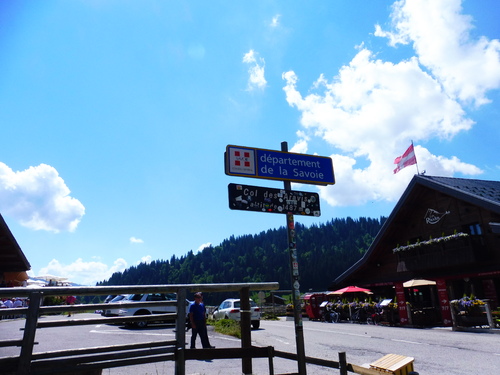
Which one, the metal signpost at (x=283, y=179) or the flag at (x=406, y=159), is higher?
the flag at (x=406, y=159)

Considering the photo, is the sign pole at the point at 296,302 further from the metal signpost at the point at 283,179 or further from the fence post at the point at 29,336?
the fence post at the point at 29,336

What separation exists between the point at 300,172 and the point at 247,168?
910 mm

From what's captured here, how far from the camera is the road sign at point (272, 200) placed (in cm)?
520

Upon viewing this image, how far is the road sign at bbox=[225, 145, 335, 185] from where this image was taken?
5543 millimetres

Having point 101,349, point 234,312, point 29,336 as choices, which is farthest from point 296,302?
point 234,312

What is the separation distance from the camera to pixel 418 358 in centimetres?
919

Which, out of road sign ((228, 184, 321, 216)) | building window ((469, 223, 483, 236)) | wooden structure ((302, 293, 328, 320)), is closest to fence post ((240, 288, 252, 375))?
road sign ((228, 184, 321, 216))

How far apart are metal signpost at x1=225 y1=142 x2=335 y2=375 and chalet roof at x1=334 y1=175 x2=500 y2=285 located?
16.2 meters

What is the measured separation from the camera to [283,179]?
5.76m

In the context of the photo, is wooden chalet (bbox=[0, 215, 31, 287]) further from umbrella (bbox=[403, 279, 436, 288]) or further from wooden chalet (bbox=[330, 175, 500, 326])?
umbrella (bbox=[403, 279, 436, 288])

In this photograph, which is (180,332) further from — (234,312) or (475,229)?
(475,229)

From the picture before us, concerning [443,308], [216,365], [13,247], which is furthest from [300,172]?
[443,308]

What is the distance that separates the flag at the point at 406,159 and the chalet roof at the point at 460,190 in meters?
1.30

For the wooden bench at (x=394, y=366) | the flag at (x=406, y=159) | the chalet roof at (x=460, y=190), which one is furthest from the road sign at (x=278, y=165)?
the flag at (x=406, y=159)
